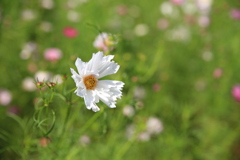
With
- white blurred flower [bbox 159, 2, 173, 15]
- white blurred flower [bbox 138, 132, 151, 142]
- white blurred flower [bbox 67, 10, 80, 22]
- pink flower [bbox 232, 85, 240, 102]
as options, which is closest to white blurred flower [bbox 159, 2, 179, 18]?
white blurred flower [bbox 159, 2, 173, 15]

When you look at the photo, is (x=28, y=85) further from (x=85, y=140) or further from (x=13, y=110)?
(x=85, y=140)

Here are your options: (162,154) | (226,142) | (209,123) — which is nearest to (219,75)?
(209,123)

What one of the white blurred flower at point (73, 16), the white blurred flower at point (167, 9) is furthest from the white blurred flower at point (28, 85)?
the white blurred flower at point (167, 9)

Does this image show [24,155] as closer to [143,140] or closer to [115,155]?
[115,155]

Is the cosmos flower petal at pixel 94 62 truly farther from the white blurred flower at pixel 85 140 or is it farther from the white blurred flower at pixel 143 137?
the white blurred flower at pixel 143 137

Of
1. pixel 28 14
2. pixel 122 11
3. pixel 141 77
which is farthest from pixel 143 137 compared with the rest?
pixel 122 11
